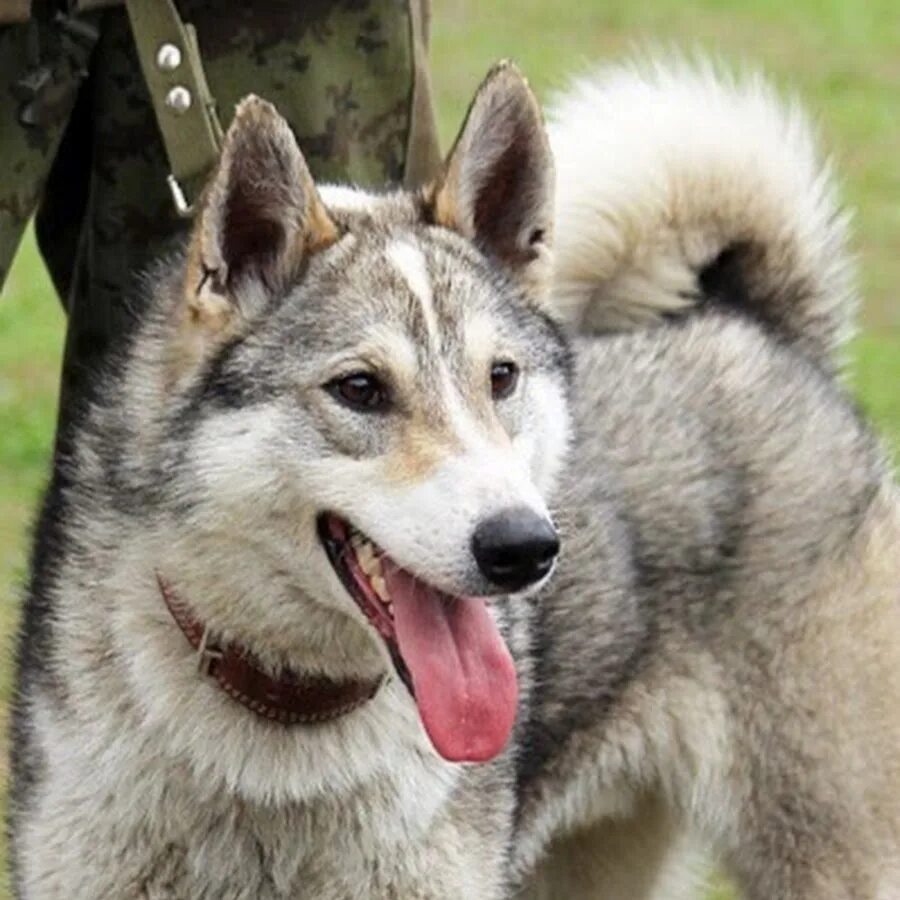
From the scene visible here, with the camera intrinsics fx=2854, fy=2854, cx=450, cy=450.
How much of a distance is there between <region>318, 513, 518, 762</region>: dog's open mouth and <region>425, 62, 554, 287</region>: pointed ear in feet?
1.87

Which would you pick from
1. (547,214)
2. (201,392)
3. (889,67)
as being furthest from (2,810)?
(889,67)

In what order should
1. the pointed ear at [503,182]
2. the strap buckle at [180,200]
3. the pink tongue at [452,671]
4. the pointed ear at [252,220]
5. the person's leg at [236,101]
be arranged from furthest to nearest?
the person's leg at [236,101] < the strap buckle at [180,200] < the pointed ear at [503,182] < the pointed ear at [252,220] < the pink tongue at [452,671]

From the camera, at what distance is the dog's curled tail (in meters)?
5.04

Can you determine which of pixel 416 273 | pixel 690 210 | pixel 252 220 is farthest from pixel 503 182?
pixel 690 210

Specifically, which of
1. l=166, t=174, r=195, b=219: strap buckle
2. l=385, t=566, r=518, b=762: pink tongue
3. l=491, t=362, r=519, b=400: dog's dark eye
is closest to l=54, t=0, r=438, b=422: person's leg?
l=166, t=174, r=195, b=219: strap buckle

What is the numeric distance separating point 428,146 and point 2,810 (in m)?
1.35

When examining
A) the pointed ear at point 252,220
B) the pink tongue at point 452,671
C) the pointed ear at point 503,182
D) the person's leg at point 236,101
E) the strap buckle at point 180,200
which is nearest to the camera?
the pink tongue at point 452,671

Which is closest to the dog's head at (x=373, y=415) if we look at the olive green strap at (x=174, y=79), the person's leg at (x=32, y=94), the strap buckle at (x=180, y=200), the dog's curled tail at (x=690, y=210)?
the strap buckle at (x=180, y=200)

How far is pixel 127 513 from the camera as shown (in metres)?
3.96

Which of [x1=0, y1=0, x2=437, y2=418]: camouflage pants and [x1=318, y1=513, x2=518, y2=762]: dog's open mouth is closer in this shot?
[x1=318, y1=513, x2=518, y2=762]: dog's open mouth

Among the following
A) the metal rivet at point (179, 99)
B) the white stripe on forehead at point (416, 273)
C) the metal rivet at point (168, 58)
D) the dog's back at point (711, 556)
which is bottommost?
the dog's back at point (711, 556)

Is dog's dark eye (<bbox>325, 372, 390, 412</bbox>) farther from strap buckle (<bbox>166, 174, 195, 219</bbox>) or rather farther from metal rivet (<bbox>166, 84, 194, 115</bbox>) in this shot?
metal rivet (<bbox>166, 84, 194, 115</bbox>)

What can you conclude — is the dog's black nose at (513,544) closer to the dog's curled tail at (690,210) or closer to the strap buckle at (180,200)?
the strap buckle at (180,200)

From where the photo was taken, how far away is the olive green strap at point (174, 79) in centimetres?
430
